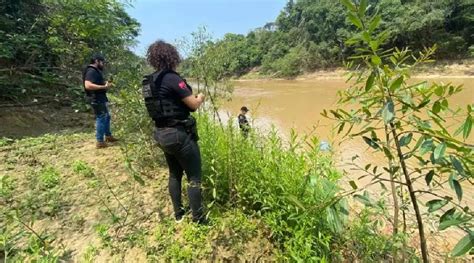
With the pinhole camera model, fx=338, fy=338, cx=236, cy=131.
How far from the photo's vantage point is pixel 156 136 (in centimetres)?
257

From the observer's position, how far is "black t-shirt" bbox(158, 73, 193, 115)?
8.16ft

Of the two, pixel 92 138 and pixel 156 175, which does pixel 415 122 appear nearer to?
pixel 156 175

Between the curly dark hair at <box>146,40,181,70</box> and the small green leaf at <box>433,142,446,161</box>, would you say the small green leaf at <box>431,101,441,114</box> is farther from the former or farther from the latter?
the curly dark hair at <box>146,40,181,70</box>

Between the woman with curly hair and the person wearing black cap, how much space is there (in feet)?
7.28

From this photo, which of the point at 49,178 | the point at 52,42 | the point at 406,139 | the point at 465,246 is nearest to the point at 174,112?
the point at 406,139

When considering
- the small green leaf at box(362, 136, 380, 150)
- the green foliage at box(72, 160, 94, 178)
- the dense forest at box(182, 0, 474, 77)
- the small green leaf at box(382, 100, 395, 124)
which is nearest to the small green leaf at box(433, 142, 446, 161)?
the small green leaf at box(382, 100, 395, 124)

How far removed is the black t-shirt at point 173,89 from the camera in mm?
2486

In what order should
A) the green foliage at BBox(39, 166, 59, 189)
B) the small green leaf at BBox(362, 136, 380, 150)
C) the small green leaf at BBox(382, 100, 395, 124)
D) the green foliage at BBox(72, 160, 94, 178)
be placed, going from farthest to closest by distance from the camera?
the green foliage at BBox(72, 160, 94, 178)
the green foliage at BBox(39, 166, 59, 189)
the small green leaf at BBox(362, 136, 380, 150)
the small green leaf at BBox(382, 100, 395, 124)

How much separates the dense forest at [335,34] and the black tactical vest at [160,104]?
1111 cm

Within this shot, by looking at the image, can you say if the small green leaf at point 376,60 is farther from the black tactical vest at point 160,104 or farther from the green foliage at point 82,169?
the green foliage at point 82,169

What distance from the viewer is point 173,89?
249 cm

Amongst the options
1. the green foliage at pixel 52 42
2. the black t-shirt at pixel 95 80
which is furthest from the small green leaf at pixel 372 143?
the green foliage at pixel 52 42

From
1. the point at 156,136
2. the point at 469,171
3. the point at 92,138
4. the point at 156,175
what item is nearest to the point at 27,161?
the point at 92,138

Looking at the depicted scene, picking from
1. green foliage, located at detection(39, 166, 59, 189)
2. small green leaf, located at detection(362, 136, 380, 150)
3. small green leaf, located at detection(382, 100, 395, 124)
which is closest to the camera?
small green leaf, located at detection(382, 100, 395, 124)
